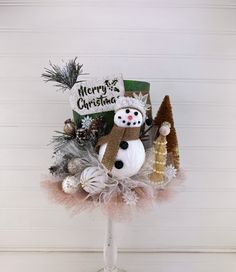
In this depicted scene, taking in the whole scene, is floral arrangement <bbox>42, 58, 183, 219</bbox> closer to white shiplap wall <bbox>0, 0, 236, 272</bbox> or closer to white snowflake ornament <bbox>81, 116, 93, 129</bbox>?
white snowflake ornament <bbox>81, 116, 93, 129</bbox>

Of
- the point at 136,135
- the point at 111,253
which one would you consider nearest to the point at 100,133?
the point at 136,135

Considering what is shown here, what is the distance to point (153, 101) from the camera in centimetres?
118

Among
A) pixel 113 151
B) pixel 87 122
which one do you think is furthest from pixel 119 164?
pixel 87 122

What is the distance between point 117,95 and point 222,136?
45cm

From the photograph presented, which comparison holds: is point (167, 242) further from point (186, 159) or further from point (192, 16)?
point (192, 16)

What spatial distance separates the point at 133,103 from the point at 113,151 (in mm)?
127

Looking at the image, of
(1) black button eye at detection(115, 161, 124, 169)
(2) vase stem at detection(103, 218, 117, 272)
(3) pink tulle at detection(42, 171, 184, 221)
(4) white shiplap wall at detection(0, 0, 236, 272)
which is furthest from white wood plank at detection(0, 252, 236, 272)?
(1) black button eye at detection(115, 161, 124, 169)

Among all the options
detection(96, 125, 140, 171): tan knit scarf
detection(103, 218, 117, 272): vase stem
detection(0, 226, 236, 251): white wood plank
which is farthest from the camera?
detection(0, 226, 236, 251): white wood plank

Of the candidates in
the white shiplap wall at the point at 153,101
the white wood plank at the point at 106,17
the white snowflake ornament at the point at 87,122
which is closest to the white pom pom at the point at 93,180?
the white snowflake ornament at the point at 87,122

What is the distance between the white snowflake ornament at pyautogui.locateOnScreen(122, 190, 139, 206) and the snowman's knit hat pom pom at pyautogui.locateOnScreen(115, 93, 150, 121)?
191 mm

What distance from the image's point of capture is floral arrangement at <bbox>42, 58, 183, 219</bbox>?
0.87 metres

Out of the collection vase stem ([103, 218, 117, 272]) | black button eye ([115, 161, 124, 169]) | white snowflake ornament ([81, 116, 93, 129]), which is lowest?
vase stem ([103, 218, 117, 272])

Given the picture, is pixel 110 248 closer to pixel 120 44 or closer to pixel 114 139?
pixel 114 139

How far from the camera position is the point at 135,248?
1.28m
